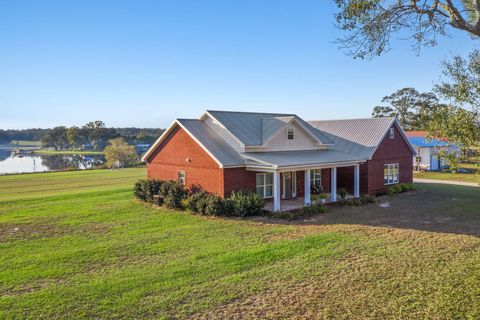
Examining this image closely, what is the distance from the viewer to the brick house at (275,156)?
22500 mm

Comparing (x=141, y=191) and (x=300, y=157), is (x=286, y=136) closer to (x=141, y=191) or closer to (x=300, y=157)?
(x=300, y=157)

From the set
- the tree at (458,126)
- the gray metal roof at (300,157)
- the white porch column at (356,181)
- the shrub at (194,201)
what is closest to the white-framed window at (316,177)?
the gray metal roof at (300,157)

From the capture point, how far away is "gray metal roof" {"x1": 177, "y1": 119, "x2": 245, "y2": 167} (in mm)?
22344

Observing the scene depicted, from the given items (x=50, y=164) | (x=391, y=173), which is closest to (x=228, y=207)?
(x=391, y=173)

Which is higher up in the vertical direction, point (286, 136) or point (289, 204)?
point (286, 136)

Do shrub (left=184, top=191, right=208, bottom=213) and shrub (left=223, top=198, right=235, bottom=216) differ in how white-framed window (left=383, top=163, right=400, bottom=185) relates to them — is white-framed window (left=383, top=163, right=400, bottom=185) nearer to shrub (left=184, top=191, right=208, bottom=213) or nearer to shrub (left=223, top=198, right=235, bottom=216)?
shrub (left=223, top=198, right=235, bottom=216)

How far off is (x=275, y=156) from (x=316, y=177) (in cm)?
526

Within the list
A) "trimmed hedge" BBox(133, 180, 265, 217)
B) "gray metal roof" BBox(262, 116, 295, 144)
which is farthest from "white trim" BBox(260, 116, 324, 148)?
"trimmed hedge" BBox(133, 180, 265, 217)

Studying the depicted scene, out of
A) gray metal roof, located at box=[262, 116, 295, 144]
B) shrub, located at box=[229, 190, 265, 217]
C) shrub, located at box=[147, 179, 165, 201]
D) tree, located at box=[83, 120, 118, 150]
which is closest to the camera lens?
shrub, located at box=[229, 190, 265, 217]

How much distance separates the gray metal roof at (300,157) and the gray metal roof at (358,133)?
1650 mm

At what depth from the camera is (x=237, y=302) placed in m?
9.54

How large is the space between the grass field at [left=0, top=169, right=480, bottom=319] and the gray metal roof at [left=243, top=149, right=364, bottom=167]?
11.1 feet

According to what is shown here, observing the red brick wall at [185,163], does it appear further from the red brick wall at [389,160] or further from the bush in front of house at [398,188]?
the bush in front of house at [398,188]

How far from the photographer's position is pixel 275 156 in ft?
77.4
